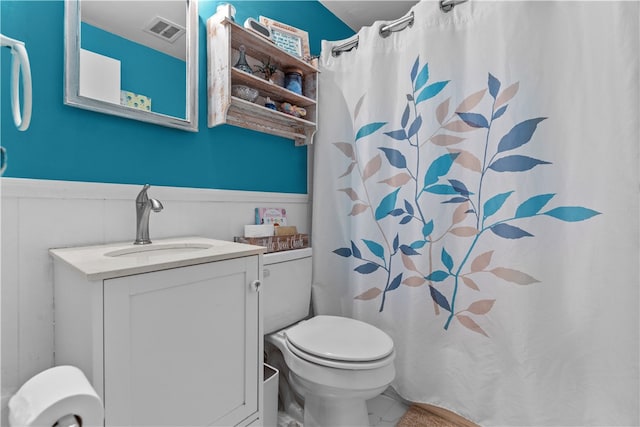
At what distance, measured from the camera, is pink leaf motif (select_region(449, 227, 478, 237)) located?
4.31ft

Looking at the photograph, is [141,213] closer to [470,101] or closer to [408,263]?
[408,263]

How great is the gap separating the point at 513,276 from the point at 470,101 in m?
0.74

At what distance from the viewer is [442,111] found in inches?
54.4

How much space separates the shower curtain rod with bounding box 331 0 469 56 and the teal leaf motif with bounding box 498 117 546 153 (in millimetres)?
615

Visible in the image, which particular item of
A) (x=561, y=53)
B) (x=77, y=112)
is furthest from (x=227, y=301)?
(x=561, y=53)

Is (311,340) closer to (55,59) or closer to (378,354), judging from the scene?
(378,354)

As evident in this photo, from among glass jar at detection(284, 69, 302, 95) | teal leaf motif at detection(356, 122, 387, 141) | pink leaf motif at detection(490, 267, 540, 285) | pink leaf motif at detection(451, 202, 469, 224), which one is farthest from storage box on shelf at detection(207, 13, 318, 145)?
pink leaf motif at detection(490, 267, 540, 285)

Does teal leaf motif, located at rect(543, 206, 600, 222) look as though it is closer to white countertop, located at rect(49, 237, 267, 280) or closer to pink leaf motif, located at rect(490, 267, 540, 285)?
pink leaf motif, located at rect(490, 267, 540, 285)

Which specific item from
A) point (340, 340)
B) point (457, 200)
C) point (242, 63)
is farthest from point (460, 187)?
point (242, 63)

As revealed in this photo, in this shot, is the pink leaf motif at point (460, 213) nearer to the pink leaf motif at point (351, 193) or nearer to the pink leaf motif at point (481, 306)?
the pink leaf motif at point (481, 306)

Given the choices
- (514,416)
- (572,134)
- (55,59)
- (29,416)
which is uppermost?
(55,59)

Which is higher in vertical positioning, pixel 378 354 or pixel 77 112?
pixel 77 112

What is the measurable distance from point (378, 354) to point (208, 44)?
145 cm

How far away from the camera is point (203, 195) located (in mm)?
1342
